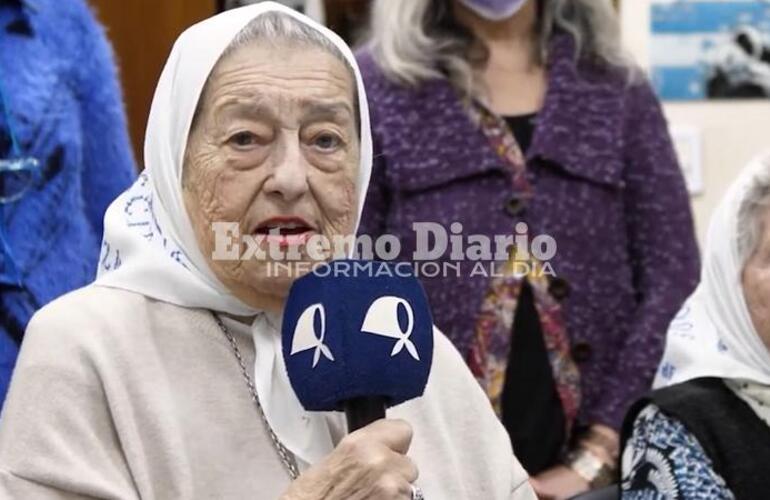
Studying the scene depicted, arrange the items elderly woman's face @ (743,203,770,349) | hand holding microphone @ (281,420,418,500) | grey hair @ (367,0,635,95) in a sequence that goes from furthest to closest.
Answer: grey hair @ (367,0,635,95) < elderly woman's face @ (743,203,770,349) < hand holding microphone @ (281,420,418,500)

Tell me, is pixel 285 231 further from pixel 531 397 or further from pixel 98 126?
pixel 531 397

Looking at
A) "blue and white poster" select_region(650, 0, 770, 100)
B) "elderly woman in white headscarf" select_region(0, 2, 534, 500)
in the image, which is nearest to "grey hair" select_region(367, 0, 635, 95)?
"elderly woman in white headscarf" select_region(0, 2, 534, 500)

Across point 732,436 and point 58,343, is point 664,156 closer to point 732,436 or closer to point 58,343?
point 732,436

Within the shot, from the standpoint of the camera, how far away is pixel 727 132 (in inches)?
157

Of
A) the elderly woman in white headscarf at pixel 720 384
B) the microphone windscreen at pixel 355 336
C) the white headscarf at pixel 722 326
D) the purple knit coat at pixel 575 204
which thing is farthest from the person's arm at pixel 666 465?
the microphone windscreen at pixel 355 336

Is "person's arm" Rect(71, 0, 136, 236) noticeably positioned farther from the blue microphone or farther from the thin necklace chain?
the blue microphone

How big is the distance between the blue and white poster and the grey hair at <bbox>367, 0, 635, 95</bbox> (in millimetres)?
1102

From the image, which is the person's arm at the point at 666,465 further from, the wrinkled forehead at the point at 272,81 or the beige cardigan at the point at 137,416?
the wrinkled forehead at the point at 272,81

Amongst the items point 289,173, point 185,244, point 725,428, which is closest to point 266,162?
point 289,173

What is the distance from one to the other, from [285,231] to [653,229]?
3.65ft

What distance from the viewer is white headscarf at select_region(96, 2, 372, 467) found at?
69.7 inches

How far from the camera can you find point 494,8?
2.74 m

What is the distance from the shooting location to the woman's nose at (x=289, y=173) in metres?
1.75

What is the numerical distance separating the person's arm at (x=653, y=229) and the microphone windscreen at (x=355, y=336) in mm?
1142
